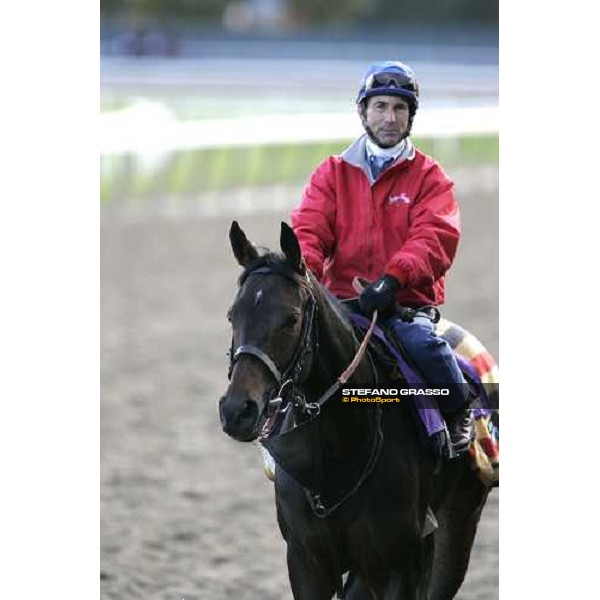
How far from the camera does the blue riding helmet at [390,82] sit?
3381 millimetres

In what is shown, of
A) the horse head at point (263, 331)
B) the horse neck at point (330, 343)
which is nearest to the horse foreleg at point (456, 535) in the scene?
the horse neck at point (330, 343)

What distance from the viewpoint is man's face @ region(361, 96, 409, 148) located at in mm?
3398

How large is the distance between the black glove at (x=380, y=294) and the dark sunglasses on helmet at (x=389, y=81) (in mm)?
481

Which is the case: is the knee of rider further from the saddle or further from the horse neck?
the horse neck

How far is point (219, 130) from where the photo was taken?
955 centimetres

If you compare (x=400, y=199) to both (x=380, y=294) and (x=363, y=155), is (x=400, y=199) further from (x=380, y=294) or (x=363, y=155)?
(x=380, y=294)

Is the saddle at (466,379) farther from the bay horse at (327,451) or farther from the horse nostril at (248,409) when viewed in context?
the horse nostril at (248,409)

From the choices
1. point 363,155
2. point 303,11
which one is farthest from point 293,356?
point 303,11

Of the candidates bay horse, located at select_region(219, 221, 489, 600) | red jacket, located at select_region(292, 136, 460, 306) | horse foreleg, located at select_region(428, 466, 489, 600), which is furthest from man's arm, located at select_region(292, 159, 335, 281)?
horse foreleg, located at select_region(428, 466, 489, 600)
